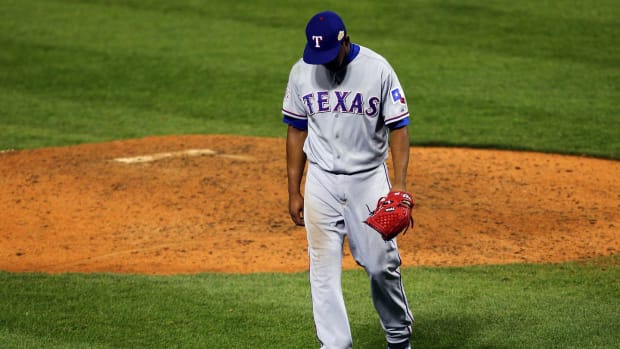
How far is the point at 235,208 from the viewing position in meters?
9.52

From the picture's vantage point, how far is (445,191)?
9.88 m

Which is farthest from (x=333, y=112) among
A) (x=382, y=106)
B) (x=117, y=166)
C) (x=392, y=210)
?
(x=117, y=166)

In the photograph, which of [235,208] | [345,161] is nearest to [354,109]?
[345,161]

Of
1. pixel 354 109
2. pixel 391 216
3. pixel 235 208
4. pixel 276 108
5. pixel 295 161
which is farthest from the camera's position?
pixel 276 108

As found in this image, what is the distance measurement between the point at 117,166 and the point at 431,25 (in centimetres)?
788

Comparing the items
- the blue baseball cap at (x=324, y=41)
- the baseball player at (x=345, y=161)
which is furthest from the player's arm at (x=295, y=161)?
the blue baseball cap at (x=324, y=41)

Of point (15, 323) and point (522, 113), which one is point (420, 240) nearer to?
point (15, 323)

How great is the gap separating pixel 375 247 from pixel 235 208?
433 centimetres

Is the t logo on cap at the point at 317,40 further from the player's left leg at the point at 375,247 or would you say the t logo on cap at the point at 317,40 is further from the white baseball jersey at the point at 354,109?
the player's left leg at the point at 375,247

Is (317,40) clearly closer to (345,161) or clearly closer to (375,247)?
(345,161)

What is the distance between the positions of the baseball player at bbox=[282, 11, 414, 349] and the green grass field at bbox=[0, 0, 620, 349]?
72 cm

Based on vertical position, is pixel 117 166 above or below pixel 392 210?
below

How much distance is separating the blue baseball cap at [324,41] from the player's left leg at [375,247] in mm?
677

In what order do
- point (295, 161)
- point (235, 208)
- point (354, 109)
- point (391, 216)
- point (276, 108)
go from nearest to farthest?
point (391, 216), point (354, 109), point (295, 161), point (235, 208), point (276, 108)
